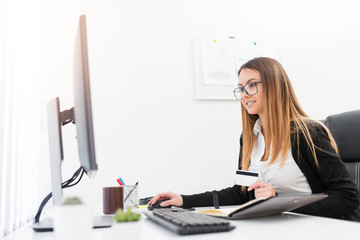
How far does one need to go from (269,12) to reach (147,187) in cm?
165

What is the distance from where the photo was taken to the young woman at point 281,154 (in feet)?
3.53

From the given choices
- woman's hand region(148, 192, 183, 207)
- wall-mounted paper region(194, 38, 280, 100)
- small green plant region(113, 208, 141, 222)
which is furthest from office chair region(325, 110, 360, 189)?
small green plant region(113, 208, 141, 222)

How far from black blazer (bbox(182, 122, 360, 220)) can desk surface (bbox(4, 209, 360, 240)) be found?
23cm

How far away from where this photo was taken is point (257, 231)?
0.68 metres

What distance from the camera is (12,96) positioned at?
1.51m

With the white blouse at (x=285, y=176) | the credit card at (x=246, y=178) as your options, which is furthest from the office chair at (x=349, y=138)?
the credit card at (x=246, y=178)

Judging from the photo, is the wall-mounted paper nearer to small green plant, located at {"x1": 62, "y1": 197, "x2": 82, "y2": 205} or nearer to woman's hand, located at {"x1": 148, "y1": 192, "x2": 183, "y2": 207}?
woman's hand, located at {"x1": 148, "y1": 192, "x2": 183, "y2": 207}

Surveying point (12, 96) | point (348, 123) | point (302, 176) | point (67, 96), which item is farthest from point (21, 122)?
point (348, 123)

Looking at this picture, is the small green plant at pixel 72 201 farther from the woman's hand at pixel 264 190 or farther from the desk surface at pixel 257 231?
the woman's hand at pixel 264 190

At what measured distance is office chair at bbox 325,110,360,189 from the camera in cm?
139

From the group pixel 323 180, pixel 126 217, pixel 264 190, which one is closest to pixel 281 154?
pixel 323 180

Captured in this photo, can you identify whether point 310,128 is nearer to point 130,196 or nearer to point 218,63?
point 130,196

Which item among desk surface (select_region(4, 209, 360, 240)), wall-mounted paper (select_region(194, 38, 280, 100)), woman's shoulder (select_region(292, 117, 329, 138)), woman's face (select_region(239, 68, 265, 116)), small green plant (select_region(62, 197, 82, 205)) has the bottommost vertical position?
desk surface (select_region(4, 209, 360, 240))

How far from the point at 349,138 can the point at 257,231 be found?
0.96 metres
